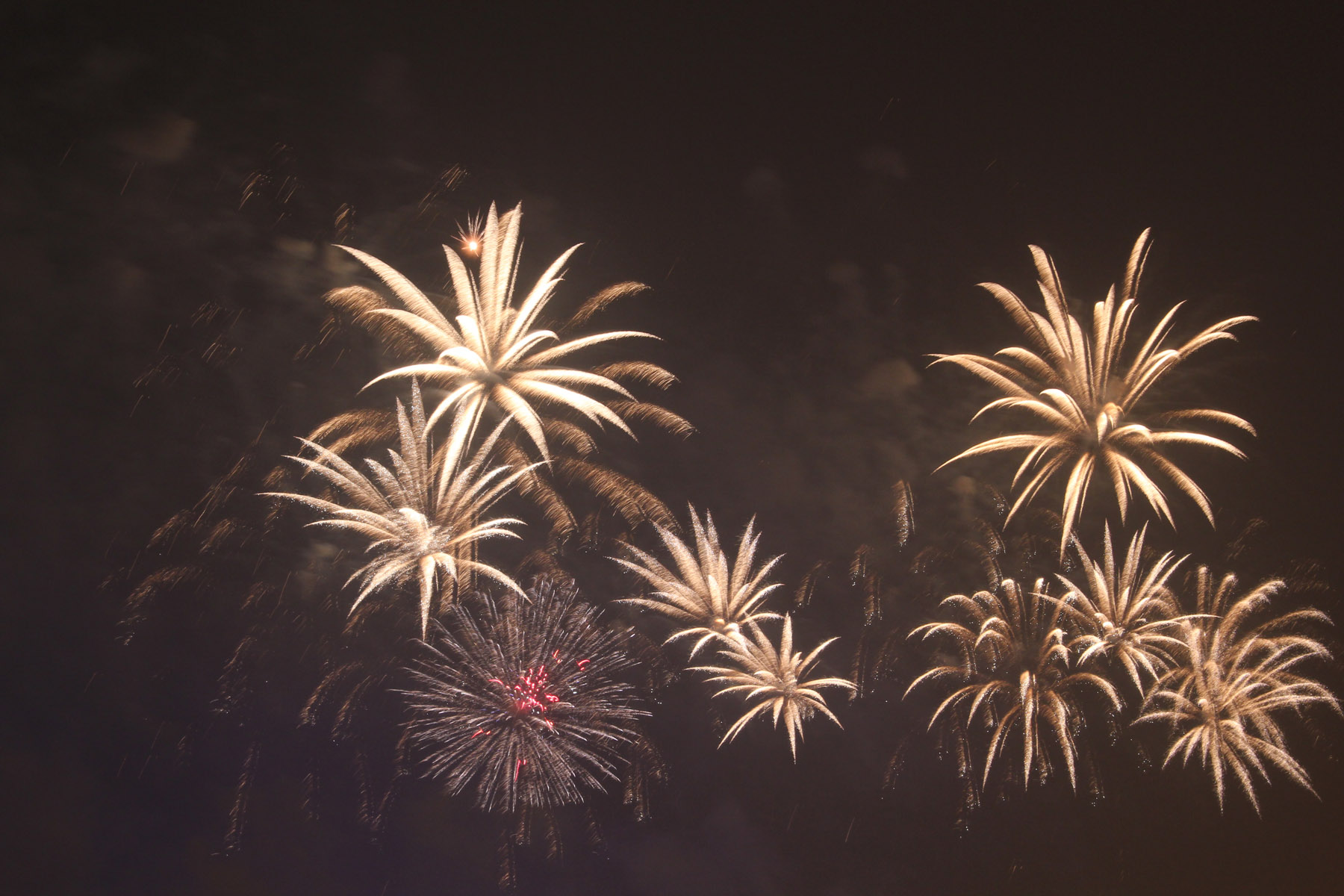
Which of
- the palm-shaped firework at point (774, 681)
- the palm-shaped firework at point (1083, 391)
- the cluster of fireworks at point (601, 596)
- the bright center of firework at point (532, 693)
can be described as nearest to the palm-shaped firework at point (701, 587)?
the cluster of fireworks at point (601, 596)

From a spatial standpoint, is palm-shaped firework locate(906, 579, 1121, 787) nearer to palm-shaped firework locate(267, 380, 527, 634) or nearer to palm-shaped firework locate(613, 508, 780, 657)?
palm-shaped firework locate(613, 508, 780, 657)

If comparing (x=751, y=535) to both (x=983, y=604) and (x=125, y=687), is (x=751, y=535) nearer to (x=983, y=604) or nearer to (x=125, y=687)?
(x=983, y=604)

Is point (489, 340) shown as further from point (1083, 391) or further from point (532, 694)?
point (1083, 391)

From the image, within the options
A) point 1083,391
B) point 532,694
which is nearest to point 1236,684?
point 1083,391

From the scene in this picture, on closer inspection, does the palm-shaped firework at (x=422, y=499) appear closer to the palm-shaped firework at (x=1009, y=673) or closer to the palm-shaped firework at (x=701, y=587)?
the palm-shaped firework at (x=701, y=587)

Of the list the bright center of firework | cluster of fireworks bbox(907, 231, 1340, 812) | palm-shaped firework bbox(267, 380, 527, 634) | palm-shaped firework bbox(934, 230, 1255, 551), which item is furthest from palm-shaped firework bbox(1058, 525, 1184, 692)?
palm-shaped firework bbox(267, 380, 527, 634)
